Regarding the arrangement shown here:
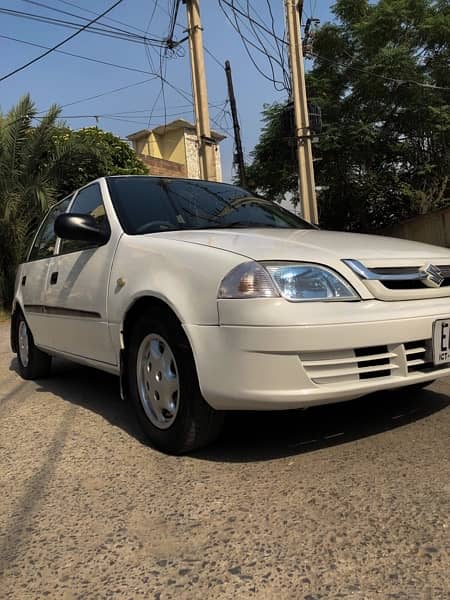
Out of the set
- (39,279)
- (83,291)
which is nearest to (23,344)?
(39,279)

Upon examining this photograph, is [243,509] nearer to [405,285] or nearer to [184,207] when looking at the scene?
[405,285]

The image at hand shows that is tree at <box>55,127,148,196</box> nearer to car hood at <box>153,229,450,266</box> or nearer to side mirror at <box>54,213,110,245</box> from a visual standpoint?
side mirror at <box>54,213,110,245</box>

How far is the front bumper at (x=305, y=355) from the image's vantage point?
2512 millimetres

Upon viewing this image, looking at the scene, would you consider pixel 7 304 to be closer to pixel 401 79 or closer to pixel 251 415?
pixel 251 415

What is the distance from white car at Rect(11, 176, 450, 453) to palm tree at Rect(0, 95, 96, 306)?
27.7 feet

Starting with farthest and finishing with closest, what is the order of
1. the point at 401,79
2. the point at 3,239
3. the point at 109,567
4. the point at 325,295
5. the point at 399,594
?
1. the point at 401,79
2. the point at 3,239
3. the point at 325,295
4. the point at 109,567
5. the point at 399,594

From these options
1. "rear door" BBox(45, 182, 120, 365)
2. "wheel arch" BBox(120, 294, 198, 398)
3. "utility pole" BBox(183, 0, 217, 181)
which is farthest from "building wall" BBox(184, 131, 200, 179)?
"wheel arch" BBox(120, 294, 198, 398)

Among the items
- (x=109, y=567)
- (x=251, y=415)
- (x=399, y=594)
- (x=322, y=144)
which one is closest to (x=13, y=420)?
(x=251, y=415)

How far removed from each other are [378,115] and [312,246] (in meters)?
16.0

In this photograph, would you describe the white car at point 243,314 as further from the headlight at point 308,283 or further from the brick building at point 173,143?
the brick building at point 173,143

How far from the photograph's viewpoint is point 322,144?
17.1 meters

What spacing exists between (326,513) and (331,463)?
48 centimetres

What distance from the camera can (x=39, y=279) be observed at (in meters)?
4.72

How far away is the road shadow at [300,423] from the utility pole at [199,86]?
8.05m
